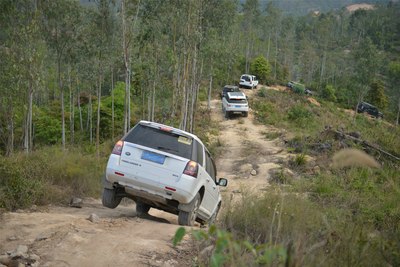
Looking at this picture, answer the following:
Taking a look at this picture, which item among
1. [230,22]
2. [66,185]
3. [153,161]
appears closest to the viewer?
[153,161]

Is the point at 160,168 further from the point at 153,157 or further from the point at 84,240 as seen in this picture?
the point at 84,240

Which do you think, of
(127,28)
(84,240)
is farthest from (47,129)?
(84,240)

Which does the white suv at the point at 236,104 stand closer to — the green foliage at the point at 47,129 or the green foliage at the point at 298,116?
the green foliage at the point at 298,116

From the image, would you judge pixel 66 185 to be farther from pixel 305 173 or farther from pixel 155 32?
pixel 155 32

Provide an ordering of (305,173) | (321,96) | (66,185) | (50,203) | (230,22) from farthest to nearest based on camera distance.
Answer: (321,96) < (230,22) < (305,173) < (66,185) < (50,203)

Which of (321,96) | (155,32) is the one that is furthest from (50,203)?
(321,96)

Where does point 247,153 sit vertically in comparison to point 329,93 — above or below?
above

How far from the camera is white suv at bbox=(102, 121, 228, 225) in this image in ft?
23.1

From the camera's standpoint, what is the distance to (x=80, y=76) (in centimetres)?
3478

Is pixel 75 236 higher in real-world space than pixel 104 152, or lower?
higher

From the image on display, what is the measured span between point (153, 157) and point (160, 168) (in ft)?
0.69

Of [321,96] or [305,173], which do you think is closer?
[305,173]

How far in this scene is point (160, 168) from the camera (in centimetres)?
705

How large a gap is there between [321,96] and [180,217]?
2106 inches
